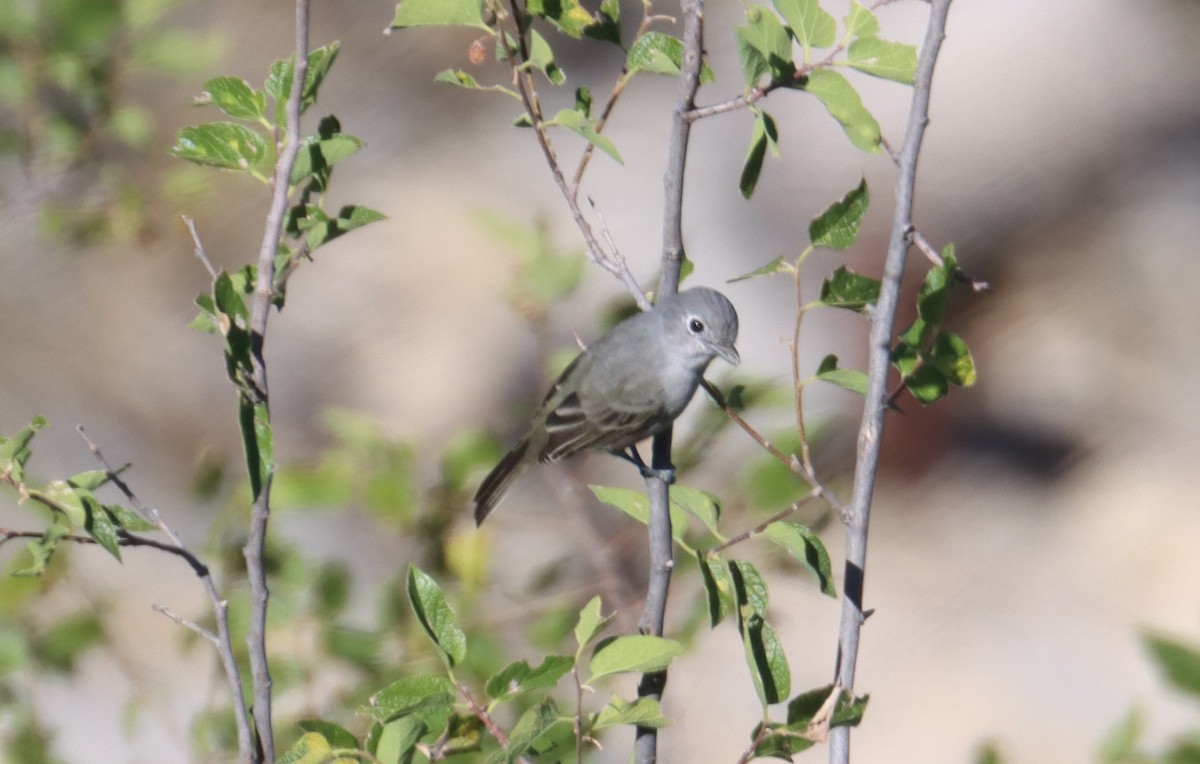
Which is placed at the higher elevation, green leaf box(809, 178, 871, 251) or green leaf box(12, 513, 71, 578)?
green leaf box(809, 178, 871, 251)

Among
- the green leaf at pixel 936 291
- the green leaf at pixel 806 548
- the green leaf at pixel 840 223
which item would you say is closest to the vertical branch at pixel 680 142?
A: the green leaf at pixel 840 223

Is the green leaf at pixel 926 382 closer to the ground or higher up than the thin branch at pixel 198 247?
closer to the ground

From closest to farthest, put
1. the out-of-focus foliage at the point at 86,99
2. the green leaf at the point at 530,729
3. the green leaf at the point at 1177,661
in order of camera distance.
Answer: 1. the green leaf at the point at 1177,661
2. the green leaf at the point at 530,729
3. the out-of-focus foliage at the point at 86,99

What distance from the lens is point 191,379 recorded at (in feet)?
18.9

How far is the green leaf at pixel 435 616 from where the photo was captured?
163 centimetres

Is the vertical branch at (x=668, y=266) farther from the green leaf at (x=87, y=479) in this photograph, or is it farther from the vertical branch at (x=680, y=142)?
the green leaf at (x=87, y=479)

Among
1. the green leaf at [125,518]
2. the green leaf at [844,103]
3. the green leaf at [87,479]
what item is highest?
the green leaf at [844,103]

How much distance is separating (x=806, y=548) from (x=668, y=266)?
0.58 metres

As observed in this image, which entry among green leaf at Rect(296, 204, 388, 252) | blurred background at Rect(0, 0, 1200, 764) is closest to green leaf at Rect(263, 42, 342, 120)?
green leaf at Rect(296, 204, 388, 252)

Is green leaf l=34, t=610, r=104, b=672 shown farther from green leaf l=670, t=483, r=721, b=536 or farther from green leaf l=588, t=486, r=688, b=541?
green leaf l=670, t=483, r=721, b=536

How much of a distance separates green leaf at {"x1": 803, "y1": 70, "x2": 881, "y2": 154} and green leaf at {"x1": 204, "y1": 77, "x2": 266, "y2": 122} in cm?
79

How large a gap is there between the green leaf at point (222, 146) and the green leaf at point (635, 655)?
0.87 meters

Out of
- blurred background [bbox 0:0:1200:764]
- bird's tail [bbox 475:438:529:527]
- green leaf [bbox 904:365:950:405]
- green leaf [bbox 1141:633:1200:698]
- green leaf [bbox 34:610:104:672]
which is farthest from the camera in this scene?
blurred background [bbox 0:0:1200:764]

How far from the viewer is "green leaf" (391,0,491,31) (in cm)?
184
